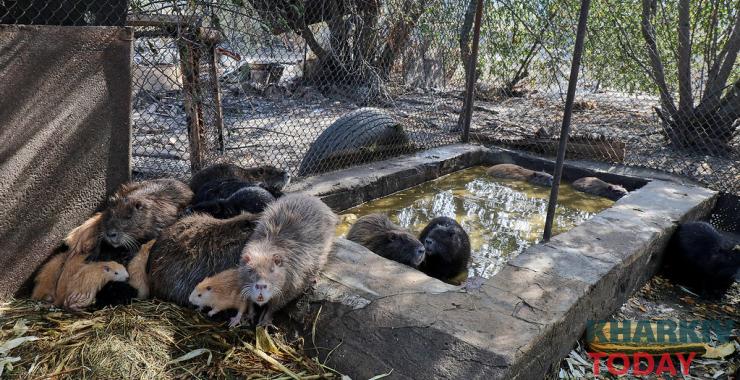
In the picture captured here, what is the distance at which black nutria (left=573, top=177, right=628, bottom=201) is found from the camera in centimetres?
599

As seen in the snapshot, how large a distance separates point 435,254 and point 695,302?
203 centimetres

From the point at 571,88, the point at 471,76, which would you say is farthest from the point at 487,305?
the point at 471,76

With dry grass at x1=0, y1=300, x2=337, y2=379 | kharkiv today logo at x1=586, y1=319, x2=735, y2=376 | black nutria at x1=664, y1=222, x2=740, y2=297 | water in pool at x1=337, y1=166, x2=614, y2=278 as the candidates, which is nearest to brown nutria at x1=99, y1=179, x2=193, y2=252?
dry grass at x1=0, y1=300, x2=337, y2=379

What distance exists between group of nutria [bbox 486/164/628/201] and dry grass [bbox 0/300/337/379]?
438 centimetres

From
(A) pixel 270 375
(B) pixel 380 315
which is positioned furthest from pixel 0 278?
(B) pixel 380 315

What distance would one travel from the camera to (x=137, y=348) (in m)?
2.76

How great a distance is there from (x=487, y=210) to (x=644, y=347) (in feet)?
8.45

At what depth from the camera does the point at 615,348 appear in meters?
3.30

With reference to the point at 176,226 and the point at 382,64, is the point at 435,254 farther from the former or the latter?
the point at 382,64

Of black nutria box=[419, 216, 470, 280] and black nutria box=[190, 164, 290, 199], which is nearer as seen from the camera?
black nutria box=[419, 216, 470, 280]

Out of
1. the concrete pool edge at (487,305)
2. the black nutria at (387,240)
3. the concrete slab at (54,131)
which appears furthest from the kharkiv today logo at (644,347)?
the concrete slab at (54,131)

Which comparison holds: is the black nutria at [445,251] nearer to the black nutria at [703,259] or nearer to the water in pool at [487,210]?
the water in pool at [487,210]

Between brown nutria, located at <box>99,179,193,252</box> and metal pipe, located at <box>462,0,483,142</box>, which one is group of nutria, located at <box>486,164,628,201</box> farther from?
brown nutria, located at <box>99,179,193,252</box>

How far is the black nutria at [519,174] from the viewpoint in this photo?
6500mm
